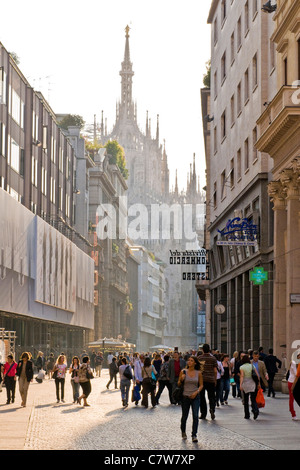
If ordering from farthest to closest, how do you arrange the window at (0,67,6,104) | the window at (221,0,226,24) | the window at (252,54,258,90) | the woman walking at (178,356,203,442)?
the window at (221,0,226,24)
the window at (0,67,6,104)
the window at (252,54,258,90)
the woman walking at (178,356,203,442)

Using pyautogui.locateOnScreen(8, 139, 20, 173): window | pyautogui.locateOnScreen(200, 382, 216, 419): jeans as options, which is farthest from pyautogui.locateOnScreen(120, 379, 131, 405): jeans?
pyautogui.locateOnScreen(8, 139, 20, 173): window

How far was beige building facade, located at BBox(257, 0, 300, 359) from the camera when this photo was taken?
34.5 metres

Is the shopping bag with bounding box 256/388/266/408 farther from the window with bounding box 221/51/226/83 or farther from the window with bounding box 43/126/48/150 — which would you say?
the window with bounding box 43/126/48/150

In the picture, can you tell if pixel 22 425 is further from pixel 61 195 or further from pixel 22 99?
pixel 61 195

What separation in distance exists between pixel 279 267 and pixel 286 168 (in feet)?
14.6

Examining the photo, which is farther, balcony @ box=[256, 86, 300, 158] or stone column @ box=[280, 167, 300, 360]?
stone column @ box=[280, 167, 300, 360]

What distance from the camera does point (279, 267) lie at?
38906mm

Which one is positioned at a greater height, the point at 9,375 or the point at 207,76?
the point at 207,76

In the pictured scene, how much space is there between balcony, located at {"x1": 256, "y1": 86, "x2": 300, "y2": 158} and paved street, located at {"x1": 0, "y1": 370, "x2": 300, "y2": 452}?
9.35 meters

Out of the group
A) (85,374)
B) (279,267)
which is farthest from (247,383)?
(279,267)

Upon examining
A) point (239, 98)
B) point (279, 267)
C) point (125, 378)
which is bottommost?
point (125, 378)

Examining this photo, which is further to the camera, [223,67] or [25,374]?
[223,67]

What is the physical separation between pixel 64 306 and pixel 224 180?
21955 mm

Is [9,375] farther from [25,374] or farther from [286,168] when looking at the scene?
[286,168]
